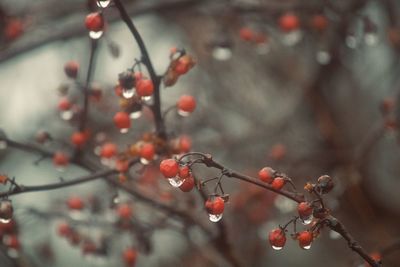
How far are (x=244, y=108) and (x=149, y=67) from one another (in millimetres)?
3616

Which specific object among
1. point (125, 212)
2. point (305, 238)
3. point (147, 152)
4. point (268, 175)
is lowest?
point (305, 238)

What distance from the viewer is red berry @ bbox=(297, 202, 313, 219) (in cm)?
207

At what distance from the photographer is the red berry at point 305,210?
2.07 metres

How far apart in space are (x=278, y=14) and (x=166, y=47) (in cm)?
228

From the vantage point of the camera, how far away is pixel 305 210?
2072mm

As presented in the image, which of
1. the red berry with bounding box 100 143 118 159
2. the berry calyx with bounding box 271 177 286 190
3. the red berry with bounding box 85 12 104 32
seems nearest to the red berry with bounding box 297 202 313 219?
the berry calyx with bounding box 271 177 286 190

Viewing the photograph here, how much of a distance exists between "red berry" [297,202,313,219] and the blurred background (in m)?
1.83

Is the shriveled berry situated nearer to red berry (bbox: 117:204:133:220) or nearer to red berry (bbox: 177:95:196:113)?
red berry (bbox: 177:95:196:113)

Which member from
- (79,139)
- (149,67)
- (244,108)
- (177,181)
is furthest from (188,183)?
(244,108)

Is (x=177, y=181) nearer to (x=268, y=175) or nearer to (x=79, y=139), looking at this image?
(x=268, y=175)

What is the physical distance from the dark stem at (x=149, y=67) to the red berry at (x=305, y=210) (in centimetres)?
83

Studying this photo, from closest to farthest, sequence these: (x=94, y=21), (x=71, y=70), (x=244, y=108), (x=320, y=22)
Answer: (x=94, y=21), (x=71, y=70), (x=320, y=22), (x=244, y=108)

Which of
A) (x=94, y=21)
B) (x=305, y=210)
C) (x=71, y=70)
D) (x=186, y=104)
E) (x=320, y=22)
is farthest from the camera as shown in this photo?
(x=320, y=22)

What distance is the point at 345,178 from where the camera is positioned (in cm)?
441
